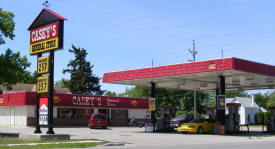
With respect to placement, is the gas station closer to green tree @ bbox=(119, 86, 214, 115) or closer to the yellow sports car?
the yellow sports car

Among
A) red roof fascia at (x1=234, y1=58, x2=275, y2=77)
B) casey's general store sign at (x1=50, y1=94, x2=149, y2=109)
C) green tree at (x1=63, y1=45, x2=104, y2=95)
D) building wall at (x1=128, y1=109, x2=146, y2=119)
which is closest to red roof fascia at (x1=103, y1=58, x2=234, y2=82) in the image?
red roof fascia at (x1=234, y1=58, x2=275, y2=77)

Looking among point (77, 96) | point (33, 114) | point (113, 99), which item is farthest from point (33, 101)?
point (113, 99)

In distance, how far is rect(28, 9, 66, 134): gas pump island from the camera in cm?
2219

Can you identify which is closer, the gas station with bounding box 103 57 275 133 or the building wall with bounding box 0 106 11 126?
the gas station with bounding box 103 57 275 133

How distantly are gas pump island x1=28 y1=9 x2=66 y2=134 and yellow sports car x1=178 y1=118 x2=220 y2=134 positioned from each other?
12307 millimetres

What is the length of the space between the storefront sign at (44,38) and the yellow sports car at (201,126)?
13.5 meters

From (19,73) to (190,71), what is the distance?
45.2 ft

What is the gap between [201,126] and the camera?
99.8 feet

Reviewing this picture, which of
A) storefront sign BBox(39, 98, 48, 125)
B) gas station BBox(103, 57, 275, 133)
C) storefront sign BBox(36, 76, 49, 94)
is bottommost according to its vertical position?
storefront sign BBox(39, 98, 48, 125)

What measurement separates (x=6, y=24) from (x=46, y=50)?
884cm

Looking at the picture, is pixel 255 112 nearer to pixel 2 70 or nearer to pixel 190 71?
pixel 190 71

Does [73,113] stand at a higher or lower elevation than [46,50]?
lower

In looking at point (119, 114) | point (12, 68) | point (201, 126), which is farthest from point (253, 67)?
point (119, 114)

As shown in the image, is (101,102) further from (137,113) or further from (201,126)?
(201,126)
